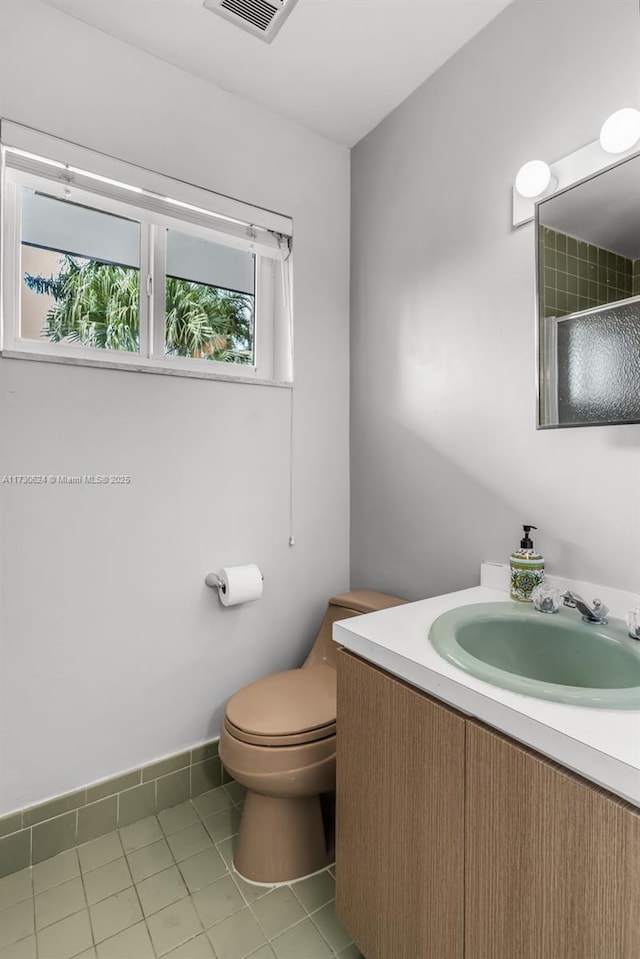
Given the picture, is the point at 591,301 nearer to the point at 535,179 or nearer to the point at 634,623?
the point at 535,179

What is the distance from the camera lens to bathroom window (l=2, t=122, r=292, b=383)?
1474mm

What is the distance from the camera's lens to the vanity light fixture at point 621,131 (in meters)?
1.10

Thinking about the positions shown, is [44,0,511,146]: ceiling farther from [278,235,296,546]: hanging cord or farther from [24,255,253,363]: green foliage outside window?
[24,255,253,363]: green foliage outside window

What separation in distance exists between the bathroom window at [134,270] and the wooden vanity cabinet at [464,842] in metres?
1.26

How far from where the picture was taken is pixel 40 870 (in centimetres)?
142

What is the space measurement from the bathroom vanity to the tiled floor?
0.80 feet

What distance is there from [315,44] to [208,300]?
2.90 ft

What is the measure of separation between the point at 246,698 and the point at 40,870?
76 cm

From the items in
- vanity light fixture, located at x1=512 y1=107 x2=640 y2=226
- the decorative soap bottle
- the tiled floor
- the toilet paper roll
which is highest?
vanity light fixture, located at x1=512 y1=107 x2=640 y2=226

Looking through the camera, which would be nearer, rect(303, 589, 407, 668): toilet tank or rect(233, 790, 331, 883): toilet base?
rect(233, 790, 331, 883): toilet base

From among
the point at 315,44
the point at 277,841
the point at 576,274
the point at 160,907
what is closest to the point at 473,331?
the point at 576,274

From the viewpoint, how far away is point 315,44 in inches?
62.1

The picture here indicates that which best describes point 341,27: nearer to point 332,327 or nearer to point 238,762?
point 332,327

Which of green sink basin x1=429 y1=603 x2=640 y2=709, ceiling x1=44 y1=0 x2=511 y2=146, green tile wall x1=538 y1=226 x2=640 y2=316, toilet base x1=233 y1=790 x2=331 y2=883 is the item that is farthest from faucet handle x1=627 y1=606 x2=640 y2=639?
Answer: ceiling x1=44 y1=0 x2=511 y2=146
